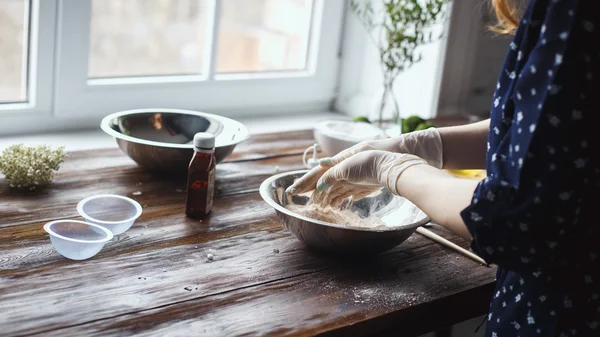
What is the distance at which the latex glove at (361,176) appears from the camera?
3.50ft

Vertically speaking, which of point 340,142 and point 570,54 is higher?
point 570,54

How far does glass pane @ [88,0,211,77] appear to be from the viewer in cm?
171

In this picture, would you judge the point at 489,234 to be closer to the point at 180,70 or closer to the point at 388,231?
the point at 388,231

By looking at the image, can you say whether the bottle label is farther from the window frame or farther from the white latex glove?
the window frame

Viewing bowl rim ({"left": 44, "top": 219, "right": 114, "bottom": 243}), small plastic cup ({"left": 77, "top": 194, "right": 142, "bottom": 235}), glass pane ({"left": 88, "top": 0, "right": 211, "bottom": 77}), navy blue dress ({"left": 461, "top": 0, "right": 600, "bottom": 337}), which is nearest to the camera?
→ navy blue dress ({"left": 461, "top": 0, "right": 600, "bottom": 337})

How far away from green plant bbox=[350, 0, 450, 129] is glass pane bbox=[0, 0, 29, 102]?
0.84 meters

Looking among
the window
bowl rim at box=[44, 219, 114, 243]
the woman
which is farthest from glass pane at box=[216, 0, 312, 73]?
the woman

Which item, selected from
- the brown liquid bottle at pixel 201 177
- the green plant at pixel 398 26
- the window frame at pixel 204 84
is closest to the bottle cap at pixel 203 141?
the brown liquid bottle at pixel 201 177

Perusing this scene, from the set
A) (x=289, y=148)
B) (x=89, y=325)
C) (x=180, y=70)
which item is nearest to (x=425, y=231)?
(x=289, y=148)

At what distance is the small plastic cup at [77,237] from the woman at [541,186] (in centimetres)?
46

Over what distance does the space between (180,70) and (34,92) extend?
1.32ft

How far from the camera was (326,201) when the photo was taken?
1.20 meters

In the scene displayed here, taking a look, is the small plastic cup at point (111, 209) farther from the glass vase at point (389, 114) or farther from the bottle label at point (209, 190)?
the glass vase at point (389, 114)

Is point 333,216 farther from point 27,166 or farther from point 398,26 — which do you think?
point 398,26
